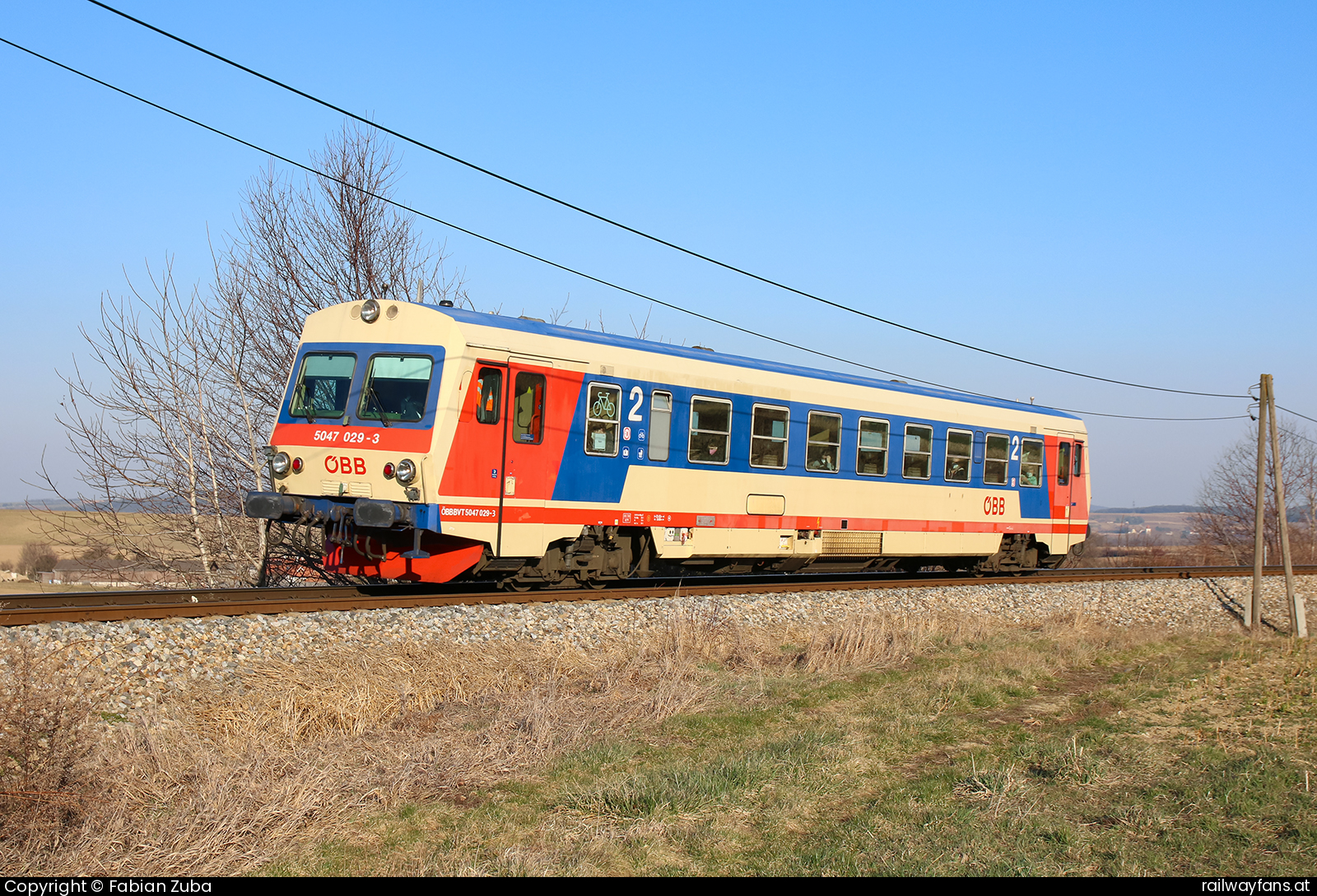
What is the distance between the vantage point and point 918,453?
55.5 feet

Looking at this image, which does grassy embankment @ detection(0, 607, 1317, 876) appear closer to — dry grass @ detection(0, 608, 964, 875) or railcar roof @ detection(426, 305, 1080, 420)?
dry grass @ detection(0, 608, 964, 875)

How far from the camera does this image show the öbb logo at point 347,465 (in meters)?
11.3

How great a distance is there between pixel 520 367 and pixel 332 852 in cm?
726

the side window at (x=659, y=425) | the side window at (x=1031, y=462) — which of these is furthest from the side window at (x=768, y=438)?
the side window at (x=1031, y=462)

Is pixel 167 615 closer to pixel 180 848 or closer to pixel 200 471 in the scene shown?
pixel 180 848

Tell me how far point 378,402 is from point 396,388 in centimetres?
30

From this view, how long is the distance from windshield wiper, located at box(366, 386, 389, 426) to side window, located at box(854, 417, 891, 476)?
25.7ft

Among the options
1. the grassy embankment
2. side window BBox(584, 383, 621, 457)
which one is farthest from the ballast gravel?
side window BBox(584, 383, 621, 457)

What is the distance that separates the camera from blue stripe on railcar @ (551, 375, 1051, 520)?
1216 cm

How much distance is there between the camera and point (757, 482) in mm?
14328

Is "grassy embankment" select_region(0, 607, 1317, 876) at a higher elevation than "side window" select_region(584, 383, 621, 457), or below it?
below

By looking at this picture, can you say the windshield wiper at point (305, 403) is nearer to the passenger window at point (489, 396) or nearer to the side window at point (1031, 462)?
the passenger window at point (489, 396)
